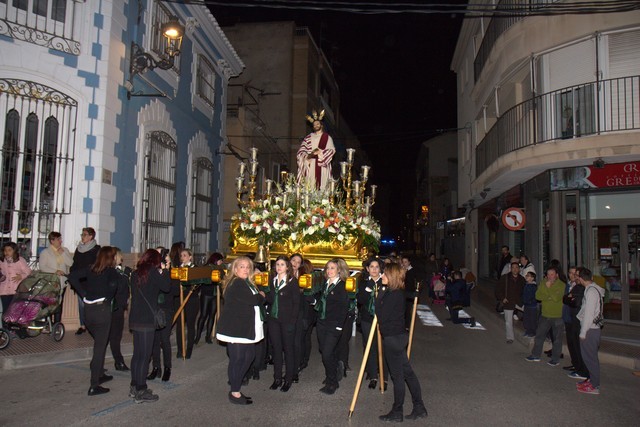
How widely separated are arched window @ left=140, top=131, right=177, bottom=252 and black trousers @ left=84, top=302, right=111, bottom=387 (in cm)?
601

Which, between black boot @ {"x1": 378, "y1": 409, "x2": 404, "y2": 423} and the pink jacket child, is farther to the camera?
the pink jacket child

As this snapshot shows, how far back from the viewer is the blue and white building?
31.7 feet

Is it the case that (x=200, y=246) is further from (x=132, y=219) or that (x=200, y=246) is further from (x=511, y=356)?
(x=511, y=356)

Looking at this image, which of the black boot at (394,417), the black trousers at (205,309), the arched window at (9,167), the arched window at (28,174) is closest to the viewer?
the black boot at (394,417)

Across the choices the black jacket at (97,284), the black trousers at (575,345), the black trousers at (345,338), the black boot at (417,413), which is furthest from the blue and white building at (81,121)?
the black trousers at (575,345)

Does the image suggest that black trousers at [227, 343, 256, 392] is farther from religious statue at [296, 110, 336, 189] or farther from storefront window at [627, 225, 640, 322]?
storefront window at [627, 225, 640, 322]

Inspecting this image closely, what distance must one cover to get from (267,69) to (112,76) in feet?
66.3

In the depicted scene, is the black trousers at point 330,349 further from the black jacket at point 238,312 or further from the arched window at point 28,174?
the arched window at point 28,174

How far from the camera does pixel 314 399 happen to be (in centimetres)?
637

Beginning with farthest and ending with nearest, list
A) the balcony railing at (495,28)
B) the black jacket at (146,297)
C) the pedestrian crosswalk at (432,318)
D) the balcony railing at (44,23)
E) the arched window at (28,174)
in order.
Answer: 1. the balcony railing at (495,28)
2. the pedestrian crosswalk at (432,318)
3. the arched window at (28,174)
4. the balcony railing at (44,23)
5. the black jacket at (146,297)

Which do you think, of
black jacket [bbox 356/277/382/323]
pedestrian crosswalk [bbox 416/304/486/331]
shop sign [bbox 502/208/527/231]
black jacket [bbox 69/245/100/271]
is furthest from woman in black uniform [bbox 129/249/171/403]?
shop sign [bbox 502/208/527/231]

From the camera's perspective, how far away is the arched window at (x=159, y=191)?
40.8 ft

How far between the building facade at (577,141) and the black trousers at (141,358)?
998 centimetres

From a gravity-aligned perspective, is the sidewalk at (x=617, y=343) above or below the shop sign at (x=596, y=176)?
below
